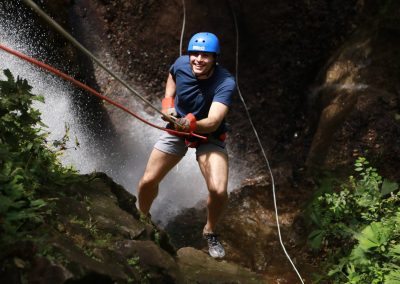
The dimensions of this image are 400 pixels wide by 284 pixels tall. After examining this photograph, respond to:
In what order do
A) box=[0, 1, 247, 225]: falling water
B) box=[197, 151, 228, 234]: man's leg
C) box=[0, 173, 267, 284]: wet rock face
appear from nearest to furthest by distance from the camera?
1. box=[0, 173, 267, 284]: wet rock face
2. box=[197, 151, 228, 234]: man's leg
3. box=[0, 1, 247, 225]: falling water

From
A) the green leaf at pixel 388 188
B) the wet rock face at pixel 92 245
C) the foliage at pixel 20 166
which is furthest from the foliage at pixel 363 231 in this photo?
the foliage at pixel 20 166

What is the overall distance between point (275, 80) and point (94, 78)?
3.49 m

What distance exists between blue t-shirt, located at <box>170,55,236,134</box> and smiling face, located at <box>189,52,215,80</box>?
0.18 ft

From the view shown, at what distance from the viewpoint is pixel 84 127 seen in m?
8.21

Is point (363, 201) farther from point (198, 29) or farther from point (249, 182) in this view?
point (198, 29)

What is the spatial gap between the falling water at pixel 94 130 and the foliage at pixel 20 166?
3.81m

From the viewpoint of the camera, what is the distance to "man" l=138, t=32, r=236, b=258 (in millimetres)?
4406

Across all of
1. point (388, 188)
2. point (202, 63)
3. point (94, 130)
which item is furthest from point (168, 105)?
point (94, 130)

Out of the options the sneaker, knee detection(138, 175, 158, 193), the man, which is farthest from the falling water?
the man

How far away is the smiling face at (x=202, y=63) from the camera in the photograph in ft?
14.6

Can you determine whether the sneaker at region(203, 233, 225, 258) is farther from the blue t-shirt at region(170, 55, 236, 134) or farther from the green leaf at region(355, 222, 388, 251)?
the green leaf at region(355, 222, 388, 251)

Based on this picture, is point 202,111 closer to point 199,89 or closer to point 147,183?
point 199,89

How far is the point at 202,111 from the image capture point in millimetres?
4562

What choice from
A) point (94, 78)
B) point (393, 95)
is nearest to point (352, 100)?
point (393, 95)
